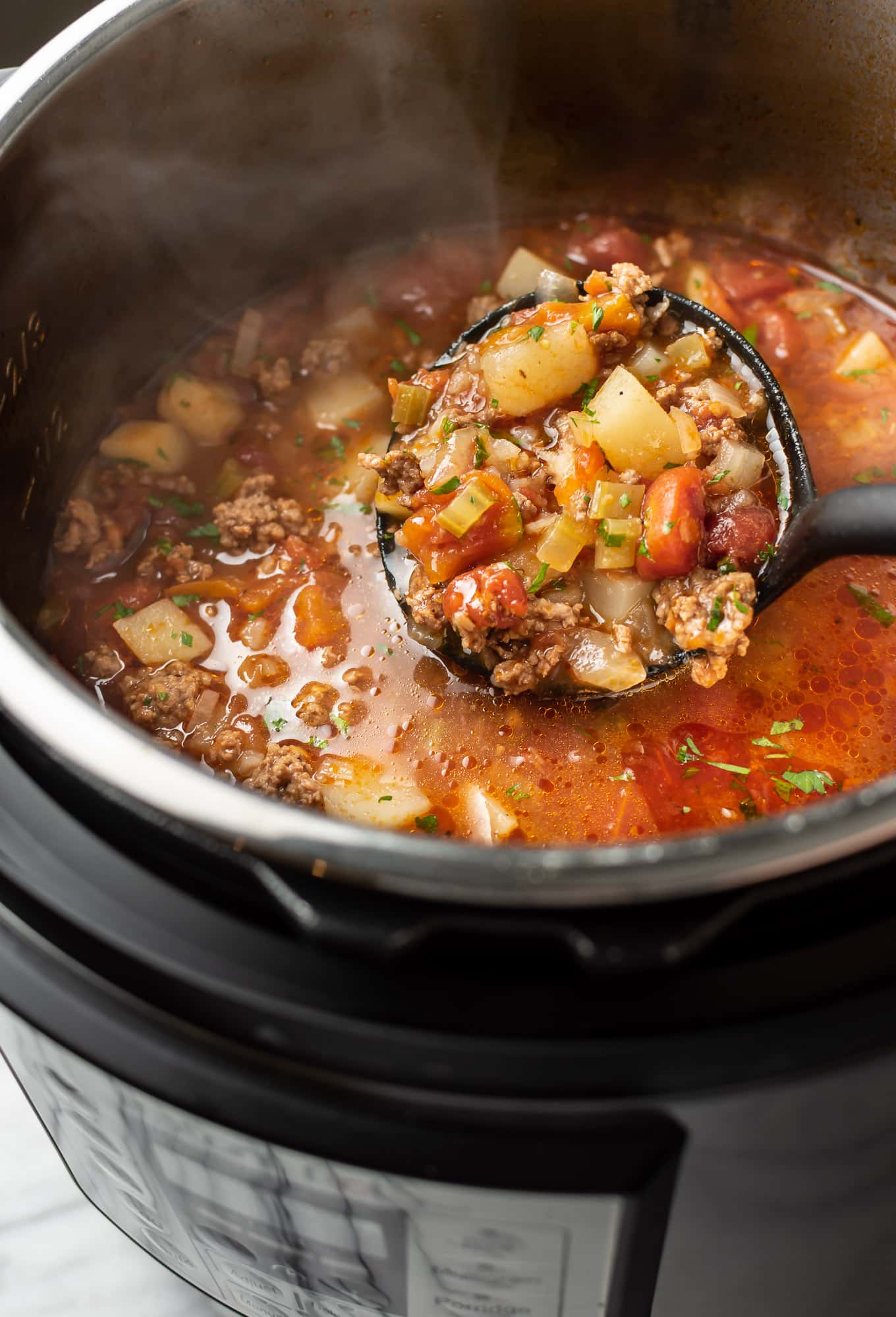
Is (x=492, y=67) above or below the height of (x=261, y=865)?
above

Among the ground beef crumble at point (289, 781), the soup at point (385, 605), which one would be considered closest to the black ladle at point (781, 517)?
the soup at point (385, 605)

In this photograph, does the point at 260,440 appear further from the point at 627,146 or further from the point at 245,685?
the point at 627,146

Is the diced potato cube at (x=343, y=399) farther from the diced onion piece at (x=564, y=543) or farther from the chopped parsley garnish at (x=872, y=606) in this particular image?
the chopped parsley garnish at (x=872, y=606)

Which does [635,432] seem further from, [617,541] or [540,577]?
[540,577]

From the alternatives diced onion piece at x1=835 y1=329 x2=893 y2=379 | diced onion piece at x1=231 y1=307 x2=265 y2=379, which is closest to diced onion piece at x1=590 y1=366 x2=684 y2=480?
diced onion piece at x1=835 y1=329 x2=893 y2=379

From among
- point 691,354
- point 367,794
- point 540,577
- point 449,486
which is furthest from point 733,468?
point 367,794

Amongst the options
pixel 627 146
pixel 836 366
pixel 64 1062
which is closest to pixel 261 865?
pixel 64 1062

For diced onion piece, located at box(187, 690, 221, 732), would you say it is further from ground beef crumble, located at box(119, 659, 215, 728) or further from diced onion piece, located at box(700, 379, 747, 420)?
diced onion piece, located at box(700, 379, 747, 420)
